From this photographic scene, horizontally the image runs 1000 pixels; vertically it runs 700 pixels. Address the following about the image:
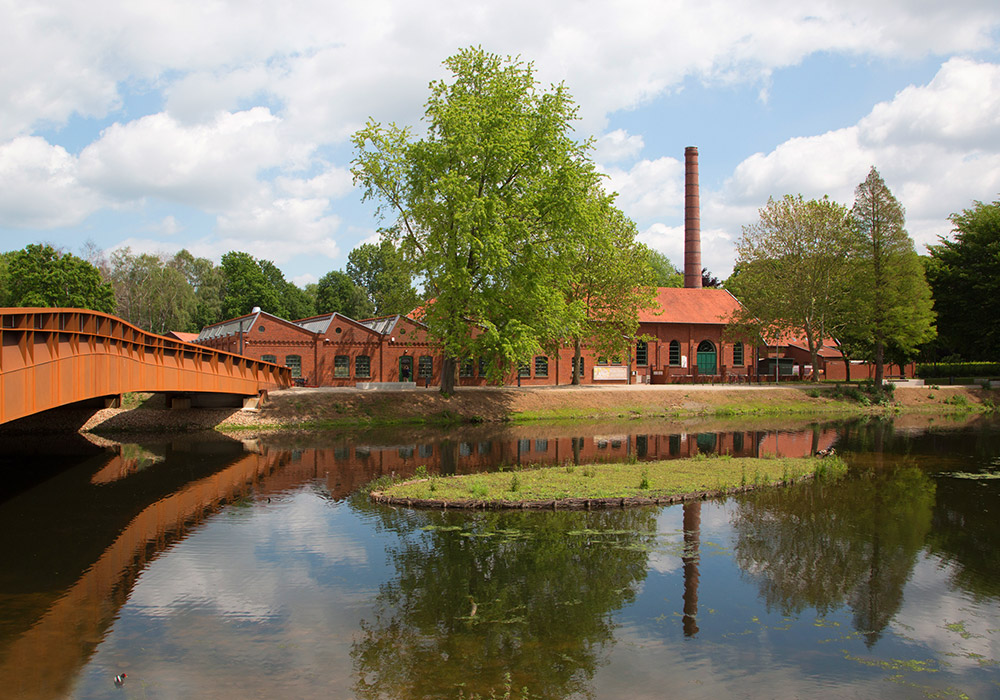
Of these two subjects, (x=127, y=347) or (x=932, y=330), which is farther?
(x=932, y=330)

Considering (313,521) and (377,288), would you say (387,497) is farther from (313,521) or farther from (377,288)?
(377,288)

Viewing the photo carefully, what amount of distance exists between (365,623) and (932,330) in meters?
48.7

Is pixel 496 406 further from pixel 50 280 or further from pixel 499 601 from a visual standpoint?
pixel 50 280

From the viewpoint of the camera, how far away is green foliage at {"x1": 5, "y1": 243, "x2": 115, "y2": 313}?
55469mm

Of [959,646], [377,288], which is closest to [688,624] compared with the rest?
[959,646]

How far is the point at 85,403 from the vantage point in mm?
30062

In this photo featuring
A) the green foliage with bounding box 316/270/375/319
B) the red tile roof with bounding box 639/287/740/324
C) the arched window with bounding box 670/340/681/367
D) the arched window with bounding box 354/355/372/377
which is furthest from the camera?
the green foliage with bounding box 316/270/375/319

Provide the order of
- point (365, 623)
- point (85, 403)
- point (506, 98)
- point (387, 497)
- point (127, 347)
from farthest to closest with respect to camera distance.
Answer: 1. point (506, 98)
2. point (85, 403)
3. point (127, 347)
4. point (387, 497)
5. point (365, 623)

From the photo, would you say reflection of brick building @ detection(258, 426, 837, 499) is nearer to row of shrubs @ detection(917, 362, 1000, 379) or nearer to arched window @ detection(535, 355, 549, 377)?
arched window @ detection(535, 355, 549, 377)

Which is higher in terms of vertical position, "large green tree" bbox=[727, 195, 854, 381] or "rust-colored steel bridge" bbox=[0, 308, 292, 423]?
"large green tree" bbox=[727, 195, 854, 381]

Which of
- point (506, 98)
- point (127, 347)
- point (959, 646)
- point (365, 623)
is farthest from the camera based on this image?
point (506, 98)

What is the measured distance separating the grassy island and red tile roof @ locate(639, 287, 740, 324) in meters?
33.0

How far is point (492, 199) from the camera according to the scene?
31500 mm

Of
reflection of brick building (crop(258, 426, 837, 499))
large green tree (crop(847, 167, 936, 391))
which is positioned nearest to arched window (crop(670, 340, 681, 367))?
large green tree (crop(847, 167, 936, 391))
